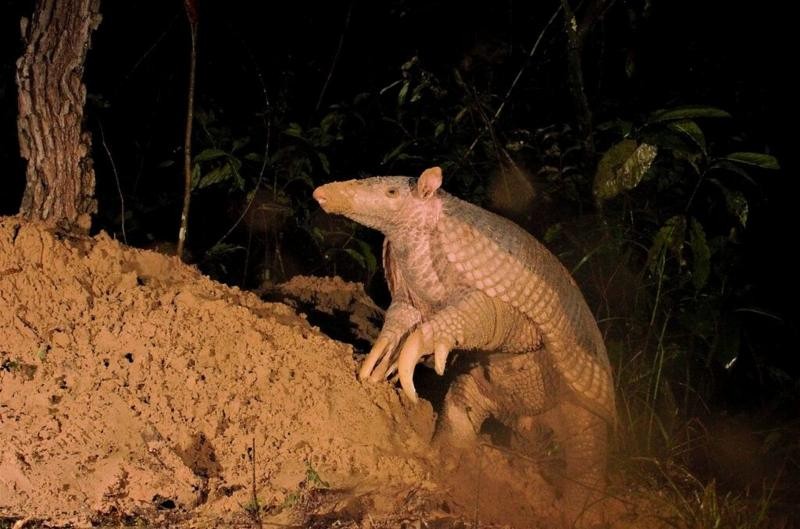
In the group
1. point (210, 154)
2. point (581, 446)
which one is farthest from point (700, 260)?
point (210, 154)

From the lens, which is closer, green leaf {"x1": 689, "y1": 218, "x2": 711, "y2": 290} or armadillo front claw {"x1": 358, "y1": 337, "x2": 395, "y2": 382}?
armadillo front claw {"x1": 358, "y1": 337, "x2": 395, "y2": 382}

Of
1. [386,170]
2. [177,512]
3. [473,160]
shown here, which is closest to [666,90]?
[473,160]

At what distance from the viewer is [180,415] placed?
2994 mm

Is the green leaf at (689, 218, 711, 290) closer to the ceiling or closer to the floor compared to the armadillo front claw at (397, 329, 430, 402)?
closer to the floor

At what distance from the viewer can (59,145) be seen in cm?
346

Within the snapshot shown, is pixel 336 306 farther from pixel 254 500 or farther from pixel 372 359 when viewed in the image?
pixel 254 500

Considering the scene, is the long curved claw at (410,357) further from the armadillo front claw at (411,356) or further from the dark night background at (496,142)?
the dark night background at (496,142)

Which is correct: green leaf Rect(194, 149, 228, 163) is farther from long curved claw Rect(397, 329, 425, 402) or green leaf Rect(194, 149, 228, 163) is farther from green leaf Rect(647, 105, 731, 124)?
green leaf Rect(647, 105, 731, 124)

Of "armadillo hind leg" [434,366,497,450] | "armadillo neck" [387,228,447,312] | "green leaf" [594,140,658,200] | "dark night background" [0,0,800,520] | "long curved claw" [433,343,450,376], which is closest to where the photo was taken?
"long curved claw" [433,343,450,376]

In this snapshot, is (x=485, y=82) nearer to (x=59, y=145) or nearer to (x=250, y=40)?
(x=250, y=40)

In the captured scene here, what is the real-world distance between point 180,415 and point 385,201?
1.18 m

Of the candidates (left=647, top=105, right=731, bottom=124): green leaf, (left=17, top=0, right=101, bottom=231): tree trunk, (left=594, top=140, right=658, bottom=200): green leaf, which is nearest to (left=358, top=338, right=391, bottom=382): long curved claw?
(left=17, top=0, right=101, bottom=231): tree trunk

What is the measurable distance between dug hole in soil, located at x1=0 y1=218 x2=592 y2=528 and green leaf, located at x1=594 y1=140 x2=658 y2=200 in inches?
67.4

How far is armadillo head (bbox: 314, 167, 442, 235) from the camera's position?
11.1ft
